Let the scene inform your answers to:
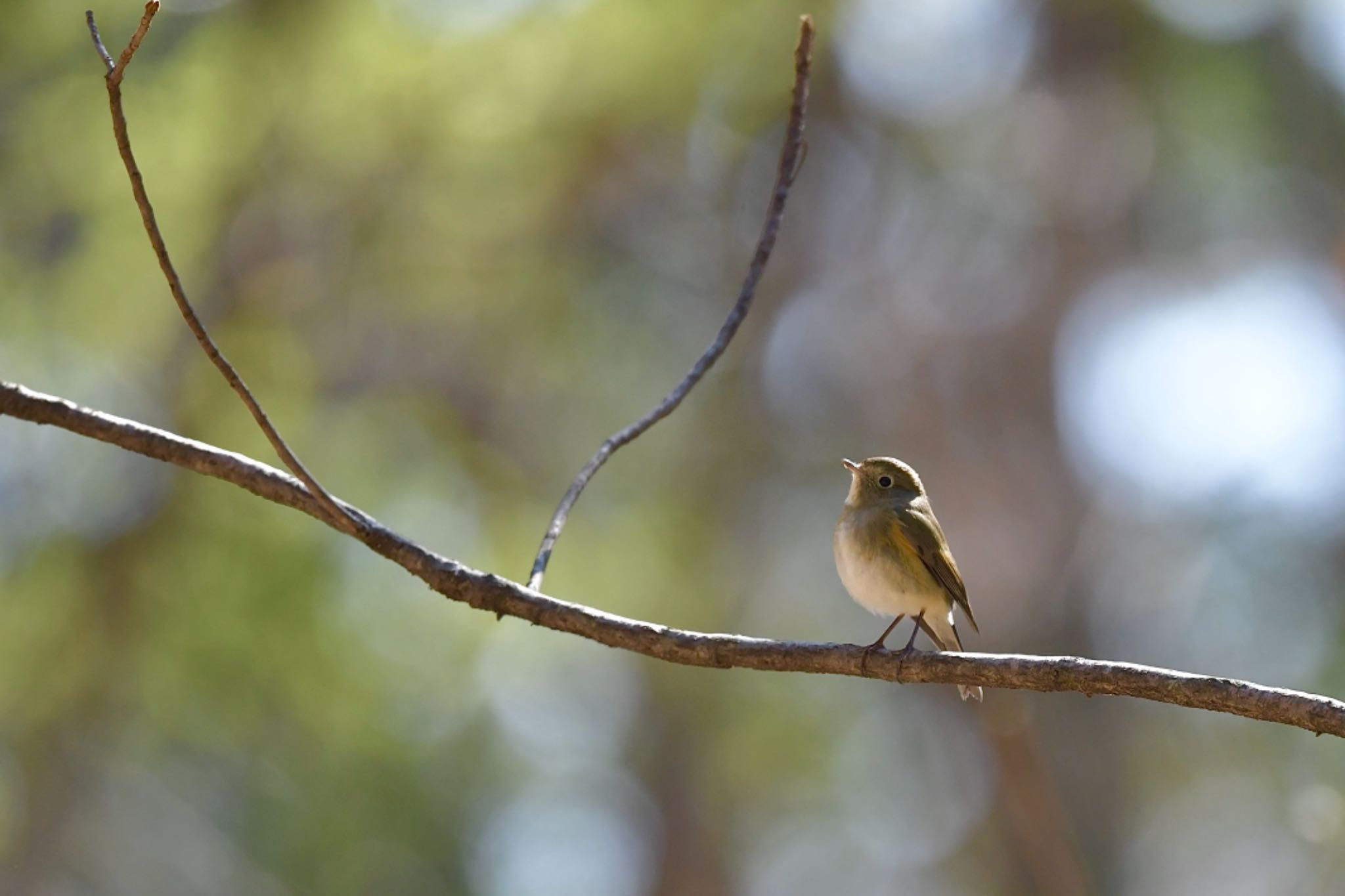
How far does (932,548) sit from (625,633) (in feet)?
5.23

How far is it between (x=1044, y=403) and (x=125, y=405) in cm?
642

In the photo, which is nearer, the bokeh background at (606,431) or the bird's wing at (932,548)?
the bird's wing at (932,548)

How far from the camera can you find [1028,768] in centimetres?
620

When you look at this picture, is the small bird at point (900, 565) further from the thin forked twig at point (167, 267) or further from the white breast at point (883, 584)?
the thin forked twig at point (167, 267)

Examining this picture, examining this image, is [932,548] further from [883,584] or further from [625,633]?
[625,633]

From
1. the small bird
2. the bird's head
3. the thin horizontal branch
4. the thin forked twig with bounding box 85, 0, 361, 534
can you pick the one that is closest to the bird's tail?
the small bird

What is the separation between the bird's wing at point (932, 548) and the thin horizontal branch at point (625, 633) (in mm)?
1334

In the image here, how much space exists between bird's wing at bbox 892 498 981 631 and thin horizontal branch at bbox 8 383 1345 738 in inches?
52.5

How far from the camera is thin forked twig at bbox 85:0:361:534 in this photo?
1858 mm

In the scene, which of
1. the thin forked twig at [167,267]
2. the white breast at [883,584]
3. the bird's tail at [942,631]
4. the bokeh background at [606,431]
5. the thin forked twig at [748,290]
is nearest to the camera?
the thin forked twig at [167,267]

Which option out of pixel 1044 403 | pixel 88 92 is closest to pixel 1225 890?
pixel 1044 403

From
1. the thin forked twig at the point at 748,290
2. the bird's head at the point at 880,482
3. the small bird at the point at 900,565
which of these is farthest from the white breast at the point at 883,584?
the thin forked twig at the point at 748,290

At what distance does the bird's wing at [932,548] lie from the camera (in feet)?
11.5

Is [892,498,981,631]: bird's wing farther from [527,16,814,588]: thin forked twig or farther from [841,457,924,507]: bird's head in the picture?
[527,16,814,588]: thin forked twig
